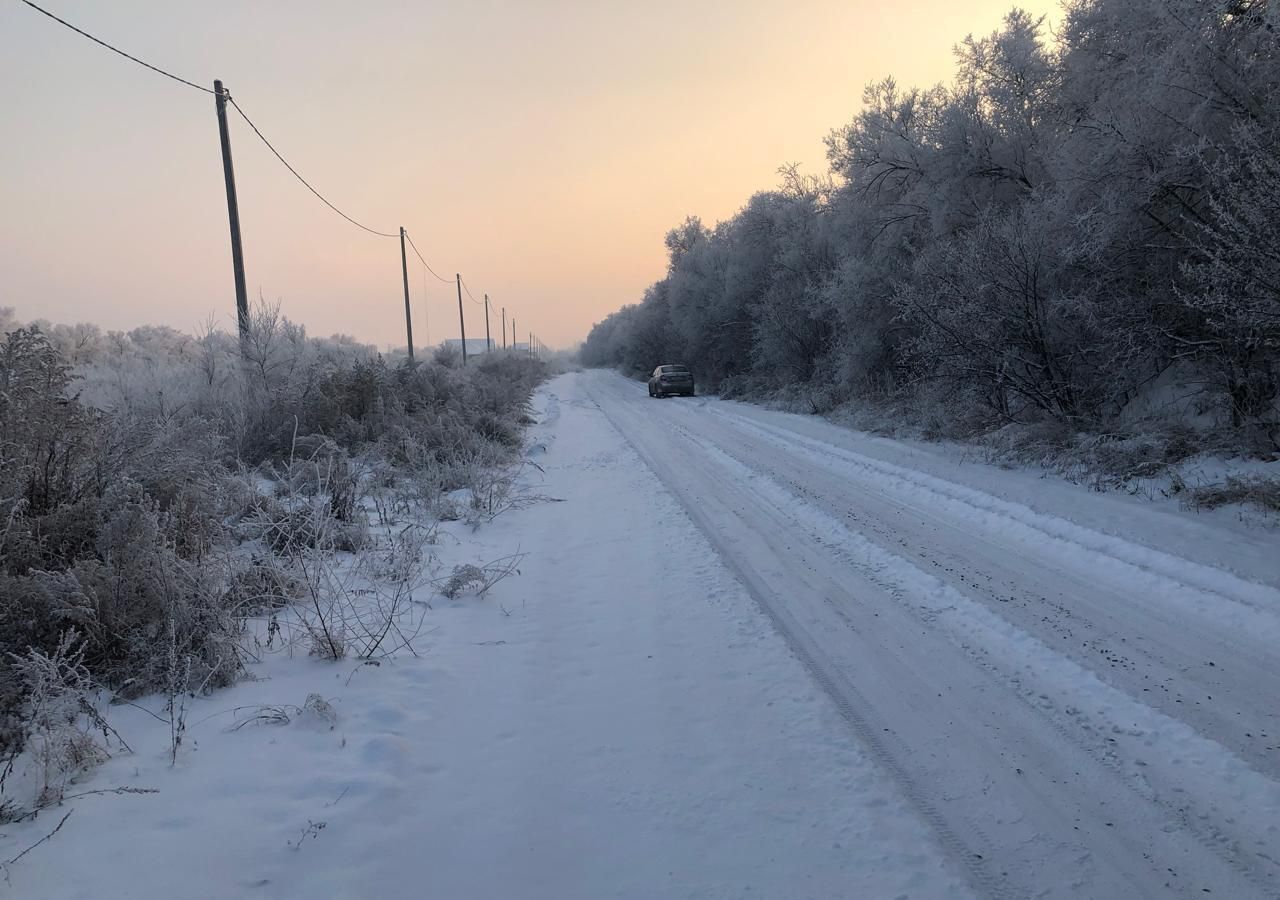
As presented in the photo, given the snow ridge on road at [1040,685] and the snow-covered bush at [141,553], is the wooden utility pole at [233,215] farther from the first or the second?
the snow ridge on road at [1040,685]

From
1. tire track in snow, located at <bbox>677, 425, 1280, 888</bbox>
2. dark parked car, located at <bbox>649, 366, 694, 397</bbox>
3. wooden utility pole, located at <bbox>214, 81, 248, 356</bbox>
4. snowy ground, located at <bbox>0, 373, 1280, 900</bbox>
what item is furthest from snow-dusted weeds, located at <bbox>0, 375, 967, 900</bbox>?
dark parked car, located at <bbox>649, 366, 694, 397</bbox>

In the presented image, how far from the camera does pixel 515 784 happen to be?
319cm

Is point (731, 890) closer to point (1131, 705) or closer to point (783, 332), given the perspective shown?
point (1131, 705)

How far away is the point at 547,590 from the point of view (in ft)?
19.5

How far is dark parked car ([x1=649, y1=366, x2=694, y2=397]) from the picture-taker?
100 ft

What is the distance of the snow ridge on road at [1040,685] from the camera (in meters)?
2.65

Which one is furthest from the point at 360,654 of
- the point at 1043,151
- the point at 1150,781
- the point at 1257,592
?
the point at 1043,151

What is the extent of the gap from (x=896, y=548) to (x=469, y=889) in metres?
4.96

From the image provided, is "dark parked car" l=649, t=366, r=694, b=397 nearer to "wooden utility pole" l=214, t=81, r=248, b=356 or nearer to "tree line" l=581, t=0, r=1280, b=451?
"tree line" l=581, t=0, r=1280, b=451

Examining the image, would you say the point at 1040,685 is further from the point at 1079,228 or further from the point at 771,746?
the point at 1079,228

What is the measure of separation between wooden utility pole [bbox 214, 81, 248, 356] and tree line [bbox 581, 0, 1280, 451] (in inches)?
500

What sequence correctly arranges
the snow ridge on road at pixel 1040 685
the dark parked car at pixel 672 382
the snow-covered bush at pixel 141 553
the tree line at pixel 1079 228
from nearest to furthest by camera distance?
the snow ridge on road at pixel 1040 685, the snow-covered bush at pixel 141 553, the tree line at pixel 1079 228, the dark parked car at pixel 672 382

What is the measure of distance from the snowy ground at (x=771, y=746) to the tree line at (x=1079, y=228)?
3.64 metres

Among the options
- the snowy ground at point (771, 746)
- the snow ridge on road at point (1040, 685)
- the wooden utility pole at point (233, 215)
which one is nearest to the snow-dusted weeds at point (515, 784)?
the snowy ground at point (771, 746)
